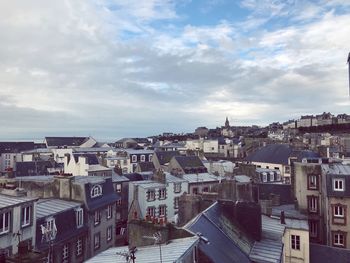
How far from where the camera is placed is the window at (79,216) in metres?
31.3

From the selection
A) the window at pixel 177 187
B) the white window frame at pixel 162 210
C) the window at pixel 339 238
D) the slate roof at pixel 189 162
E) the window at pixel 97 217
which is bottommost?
the window at pixel 339 238

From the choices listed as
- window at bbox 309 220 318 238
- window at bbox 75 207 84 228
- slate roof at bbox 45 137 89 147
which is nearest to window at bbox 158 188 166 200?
window at bbox 75 207 84 228

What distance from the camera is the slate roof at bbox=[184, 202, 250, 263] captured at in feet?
56.6

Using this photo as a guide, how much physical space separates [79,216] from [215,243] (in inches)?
665

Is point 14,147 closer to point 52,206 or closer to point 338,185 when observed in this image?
point 52,206

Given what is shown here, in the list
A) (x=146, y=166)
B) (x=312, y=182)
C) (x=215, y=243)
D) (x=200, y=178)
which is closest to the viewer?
(x=215, y=243)

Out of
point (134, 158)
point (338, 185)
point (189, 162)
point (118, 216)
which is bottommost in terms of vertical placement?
point (118, 216)

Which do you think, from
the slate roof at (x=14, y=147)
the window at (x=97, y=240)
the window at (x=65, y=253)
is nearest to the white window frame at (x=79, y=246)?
the window at (x=65, y=253)

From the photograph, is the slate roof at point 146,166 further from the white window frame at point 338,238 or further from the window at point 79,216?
the white window frame at point 338,238

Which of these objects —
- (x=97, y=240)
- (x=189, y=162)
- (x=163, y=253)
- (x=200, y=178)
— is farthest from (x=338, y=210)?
(x=189, y=162)

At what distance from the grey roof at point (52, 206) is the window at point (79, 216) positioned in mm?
460

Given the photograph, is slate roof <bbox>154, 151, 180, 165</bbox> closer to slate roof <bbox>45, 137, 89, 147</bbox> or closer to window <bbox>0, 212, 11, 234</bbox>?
window <bbox>0, 212, 11, 234</bbox>

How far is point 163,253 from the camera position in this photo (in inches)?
645

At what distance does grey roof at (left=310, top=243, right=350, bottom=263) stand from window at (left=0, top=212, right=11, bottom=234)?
24405 mm
